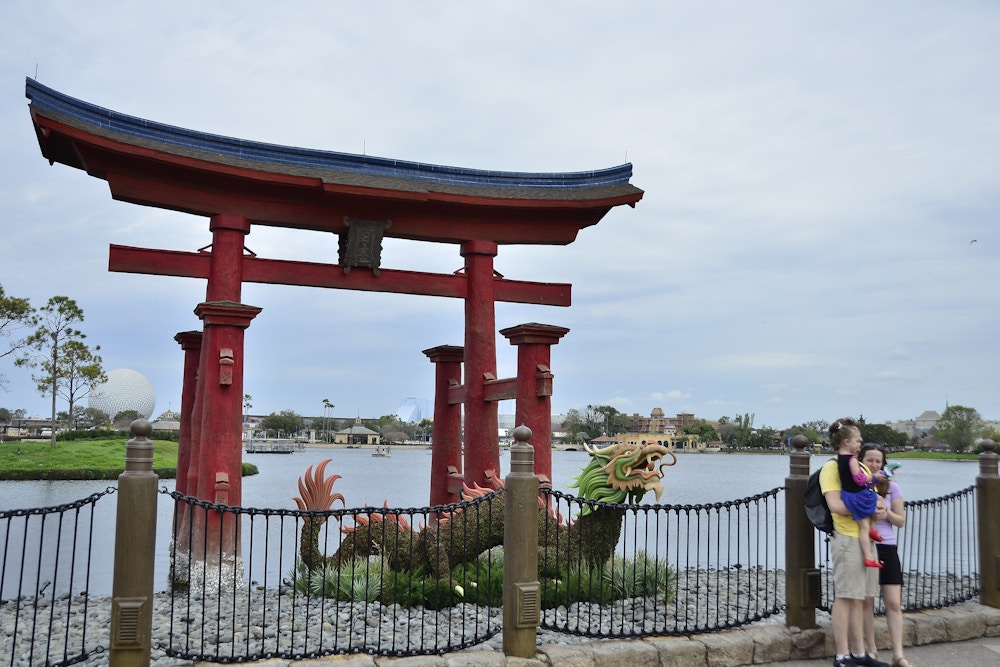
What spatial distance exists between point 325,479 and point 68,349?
3420 centimetres

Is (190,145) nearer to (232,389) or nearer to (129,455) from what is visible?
(232,389)

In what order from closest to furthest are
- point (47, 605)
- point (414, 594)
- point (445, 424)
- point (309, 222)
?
point (414, 594) → point (47, 605) → point (309, 222) → point (445, 424)

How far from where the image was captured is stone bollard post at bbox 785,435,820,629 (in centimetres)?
637

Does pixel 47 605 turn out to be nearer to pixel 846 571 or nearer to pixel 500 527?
pixel 500 527

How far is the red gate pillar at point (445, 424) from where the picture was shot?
10750mm

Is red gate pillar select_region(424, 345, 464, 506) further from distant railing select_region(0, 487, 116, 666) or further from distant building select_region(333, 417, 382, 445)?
distant building select_region(333, 417, 382, 445)

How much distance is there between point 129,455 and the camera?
500 cm

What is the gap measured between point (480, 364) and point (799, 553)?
4.89m

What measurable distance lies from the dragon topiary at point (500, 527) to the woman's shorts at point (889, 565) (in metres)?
1.99

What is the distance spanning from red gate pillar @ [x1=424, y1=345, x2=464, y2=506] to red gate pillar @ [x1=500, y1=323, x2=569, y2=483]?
6.04ft

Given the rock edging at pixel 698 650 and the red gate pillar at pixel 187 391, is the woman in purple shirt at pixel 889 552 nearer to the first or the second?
the rock edging at pixel 698 650

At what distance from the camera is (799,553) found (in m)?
6.43

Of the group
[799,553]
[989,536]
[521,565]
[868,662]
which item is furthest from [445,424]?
[989,536]

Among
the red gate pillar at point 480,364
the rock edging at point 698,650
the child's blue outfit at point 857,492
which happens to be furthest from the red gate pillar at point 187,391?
the child's blue outfit at point 857,492
